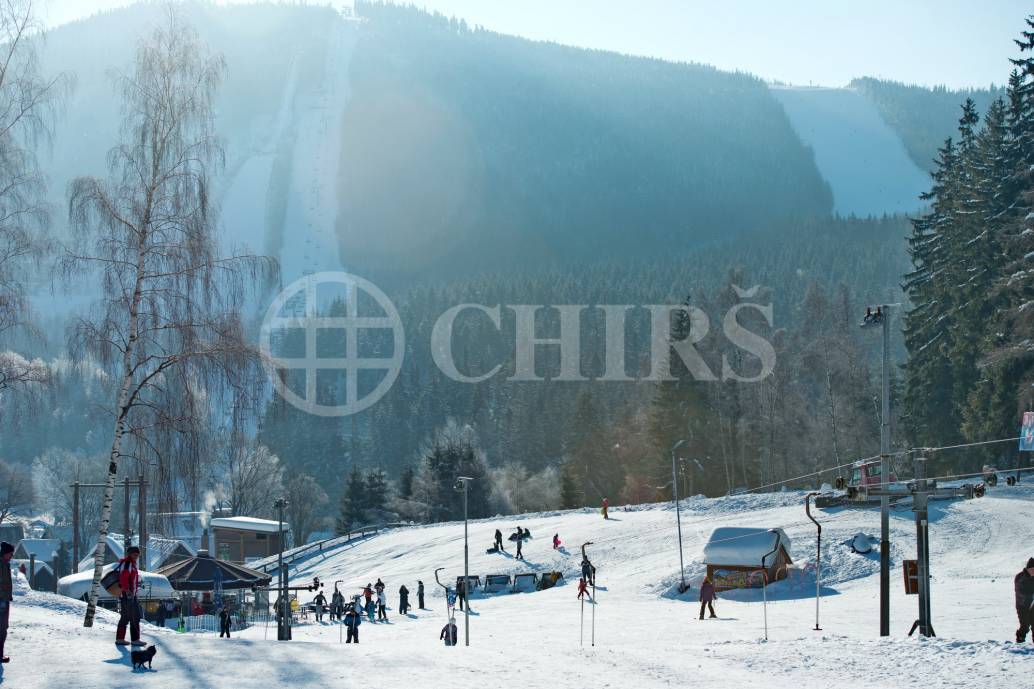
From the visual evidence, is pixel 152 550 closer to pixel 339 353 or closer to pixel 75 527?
pixel 75 527

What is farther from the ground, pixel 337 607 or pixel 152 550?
pixel 337 607

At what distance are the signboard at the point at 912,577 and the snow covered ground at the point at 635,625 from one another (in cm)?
115

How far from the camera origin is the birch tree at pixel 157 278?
20016 millimetres

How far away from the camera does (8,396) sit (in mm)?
20156

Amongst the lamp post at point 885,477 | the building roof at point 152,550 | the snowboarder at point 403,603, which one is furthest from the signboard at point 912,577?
the building roof at point 152,550

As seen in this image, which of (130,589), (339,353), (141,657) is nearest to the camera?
(141,657)

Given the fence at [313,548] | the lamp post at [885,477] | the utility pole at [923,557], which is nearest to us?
the utility pole at [923,557]

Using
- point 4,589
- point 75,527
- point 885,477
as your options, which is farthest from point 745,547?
point 75,527

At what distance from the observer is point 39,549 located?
78.2 m

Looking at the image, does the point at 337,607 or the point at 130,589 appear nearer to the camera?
the point at 130,589

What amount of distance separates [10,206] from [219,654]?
9824 mm

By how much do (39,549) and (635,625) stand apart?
2472 inches

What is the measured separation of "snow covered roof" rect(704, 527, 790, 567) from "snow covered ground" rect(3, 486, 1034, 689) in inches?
48.2

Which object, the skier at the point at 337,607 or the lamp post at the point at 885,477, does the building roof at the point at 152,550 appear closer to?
the skier at the point at 337,607
